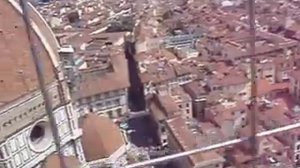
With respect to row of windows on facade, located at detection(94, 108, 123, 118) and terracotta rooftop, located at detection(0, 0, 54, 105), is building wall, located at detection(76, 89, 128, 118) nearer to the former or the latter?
row of windows on facade, located at detection(94, 108, 123, 118)

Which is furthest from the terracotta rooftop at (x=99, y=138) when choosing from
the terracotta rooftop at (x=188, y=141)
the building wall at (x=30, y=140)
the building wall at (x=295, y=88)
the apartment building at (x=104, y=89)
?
the building wall at (x=295, y=88)

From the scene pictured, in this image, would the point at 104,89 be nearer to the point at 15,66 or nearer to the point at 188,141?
the point at 188,141

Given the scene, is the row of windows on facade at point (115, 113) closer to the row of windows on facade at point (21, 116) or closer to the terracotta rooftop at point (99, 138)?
the terracotta rooftop at point (99, 138)

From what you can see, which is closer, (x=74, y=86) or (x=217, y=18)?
(x=74, y=86)

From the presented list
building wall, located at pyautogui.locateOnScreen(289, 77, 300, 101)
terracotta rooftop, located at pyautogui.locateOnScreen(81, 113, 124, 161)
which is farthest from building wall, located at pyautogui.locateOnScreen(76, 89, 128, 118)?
building wall, located at pyautogui.locateOnScreen(289, 77, 300, 101)

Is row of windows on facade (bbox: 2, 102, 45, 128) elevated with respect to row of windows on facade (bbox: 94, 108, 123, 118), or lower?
elevated

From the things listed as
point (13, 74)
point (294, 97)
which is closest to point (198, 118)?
point (294, 97)

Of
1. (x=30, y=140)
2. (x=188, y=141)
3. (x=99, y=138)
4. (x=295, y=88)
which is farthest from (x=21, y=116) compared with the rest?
(x=295, y=88)

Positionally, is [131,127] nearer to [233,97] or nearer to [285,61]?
[233,97]

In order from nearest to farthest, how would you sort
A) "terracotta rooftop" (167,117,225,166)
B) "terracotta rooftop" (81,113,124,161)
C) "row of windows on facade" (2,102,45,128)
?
"row of windows on facade" (2,102,45,128)
"terracotta rooftop" (81,113,124,161)
"terracotta rooftop" (167,117,225,166)
